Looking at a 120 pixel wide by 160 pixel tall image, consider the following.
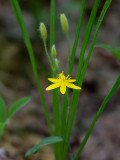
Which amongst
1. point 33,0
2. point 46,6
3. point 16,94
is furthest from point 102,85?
point 46,6

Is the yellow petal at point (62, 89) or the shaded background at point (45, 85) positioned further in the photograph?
the shaded background at point (45, 85)

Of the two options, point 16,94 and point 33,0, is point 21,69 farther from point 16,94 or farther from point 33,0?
point 33,0

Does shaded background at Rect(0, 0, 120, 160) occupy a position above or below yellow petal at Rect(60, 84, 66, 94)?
below

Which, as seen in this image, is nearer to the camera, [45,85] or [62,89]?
[62,89]

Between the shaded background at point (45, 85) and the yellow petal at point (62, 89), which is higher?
the yellow petal at point (62, 89)

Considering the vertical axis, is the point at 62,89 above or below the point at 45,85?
above

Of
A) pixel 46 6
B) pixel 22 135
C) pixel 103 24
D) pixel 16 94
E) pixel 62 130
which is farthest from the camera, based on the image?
pixel 46 6

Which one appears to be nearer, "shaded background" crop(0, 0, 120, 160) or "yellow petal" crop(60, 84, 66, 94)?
"yellow petal" crop(60, 84, 66, 94)

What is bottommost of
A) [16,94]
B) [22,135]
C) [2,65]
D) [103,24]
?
[22,135]
